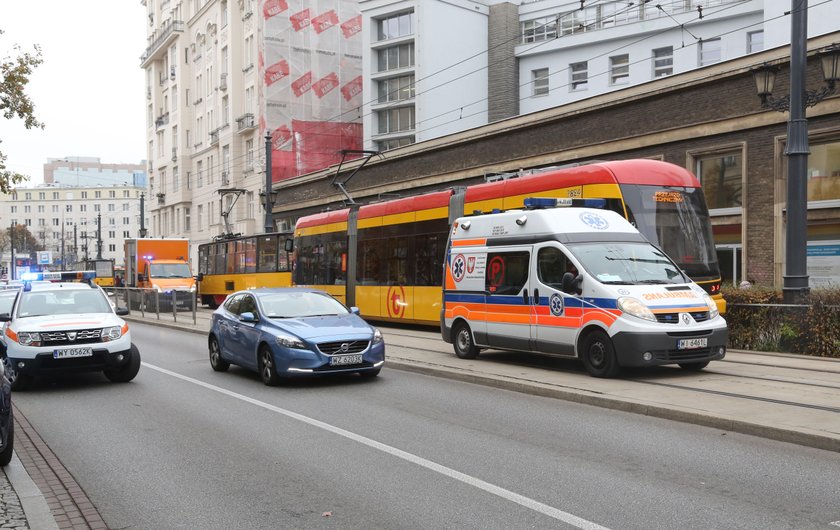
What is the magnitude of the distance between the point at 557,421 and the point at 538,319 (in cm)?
385

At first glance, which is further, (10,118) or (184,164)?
(184,164)

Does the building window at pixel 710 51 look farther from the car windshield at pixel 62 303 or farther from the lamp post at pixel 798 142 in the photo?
the car windshield at pixel 62 303

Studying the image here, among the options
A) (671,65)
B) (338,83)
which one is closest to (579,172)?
(671,65)

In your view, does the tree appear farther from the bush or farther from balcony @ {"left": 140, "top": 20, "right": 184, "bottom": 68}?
balcony @ {"left": 140, "top": 20, "right": 184, "bottom": 68}

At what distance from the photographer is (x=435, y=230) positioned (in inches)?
787

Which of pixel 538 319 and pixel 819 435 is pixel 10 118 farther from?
pixel 819 435

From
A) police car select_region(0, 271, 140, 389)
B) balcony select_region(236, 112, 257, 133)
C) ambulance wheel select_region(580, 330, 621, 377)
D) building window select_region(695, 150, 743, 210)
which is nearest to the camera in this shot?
ambulance wheel select_region(580, 330, 621, 377)

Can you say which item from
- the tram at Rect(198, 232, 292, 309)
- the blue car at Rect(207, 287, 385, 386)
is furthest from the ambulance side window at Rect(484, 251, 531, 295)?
the tram at Rect(198, 232, 292, 309)

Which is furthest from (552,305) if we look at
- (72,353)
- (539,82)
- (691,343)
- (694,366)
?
(539,82)

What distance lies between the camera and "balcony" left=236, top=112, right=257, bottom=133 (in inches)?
2302

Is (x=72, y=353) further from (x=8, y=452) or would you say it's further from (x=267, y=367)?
(x=8, y=452)

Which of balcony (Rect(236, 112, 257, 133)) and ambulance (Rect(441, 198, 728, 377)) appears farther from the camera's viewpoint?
balcony (Rect(236, 112, 257, 133))

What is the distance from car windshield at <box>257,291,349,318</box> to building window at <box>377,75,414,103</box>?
141 ft

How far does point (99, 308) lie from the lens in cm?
1304
